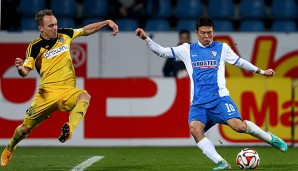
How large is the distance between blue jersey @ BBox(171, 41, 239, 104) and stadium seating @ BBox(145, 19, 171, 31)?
24.9 ft

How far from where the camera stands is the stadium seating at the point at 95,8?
17266mm

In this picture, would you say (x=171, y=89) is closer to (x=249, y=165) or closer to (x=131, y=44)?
(x=131, y=44)

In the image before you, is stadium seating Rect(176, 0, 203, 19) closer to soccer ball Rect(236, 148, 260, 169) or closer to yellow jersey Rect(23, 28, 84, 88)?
yellow jersey Rect(23, 28, 84, 88)

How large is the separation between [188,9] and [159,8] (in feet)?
2.10

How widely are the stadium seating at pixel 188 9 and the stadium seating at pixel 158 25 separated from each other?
1.41 ft

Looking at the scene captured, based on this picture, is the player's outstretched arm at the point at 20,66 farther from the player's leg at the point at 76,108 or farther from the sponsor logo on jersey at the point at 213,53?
the sponsor logo on jersey at the point at 213,53

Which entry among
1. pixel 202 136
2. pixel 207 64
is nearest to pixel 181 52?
pixel 207 64

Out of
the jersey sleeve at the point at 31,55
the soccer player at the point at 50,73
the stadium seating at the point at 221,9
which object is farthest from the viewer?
the stadium seating at the point at 221,9

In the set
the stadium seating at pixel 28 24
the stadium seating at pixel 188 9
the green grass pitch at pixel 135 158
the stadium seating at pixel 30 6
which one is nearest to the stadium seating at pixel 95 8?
the stadium seating at pixel 30 6

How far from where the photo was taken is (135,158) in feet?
36.8

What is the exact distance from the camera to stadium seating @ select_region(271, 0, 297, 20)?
57.8ft

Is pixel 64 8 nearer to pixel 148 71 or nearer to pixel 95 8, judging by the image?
pixel 95 8

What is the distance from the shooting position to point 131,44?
53.2 ft

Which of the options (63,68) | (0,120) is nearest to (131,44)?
(0,120)
